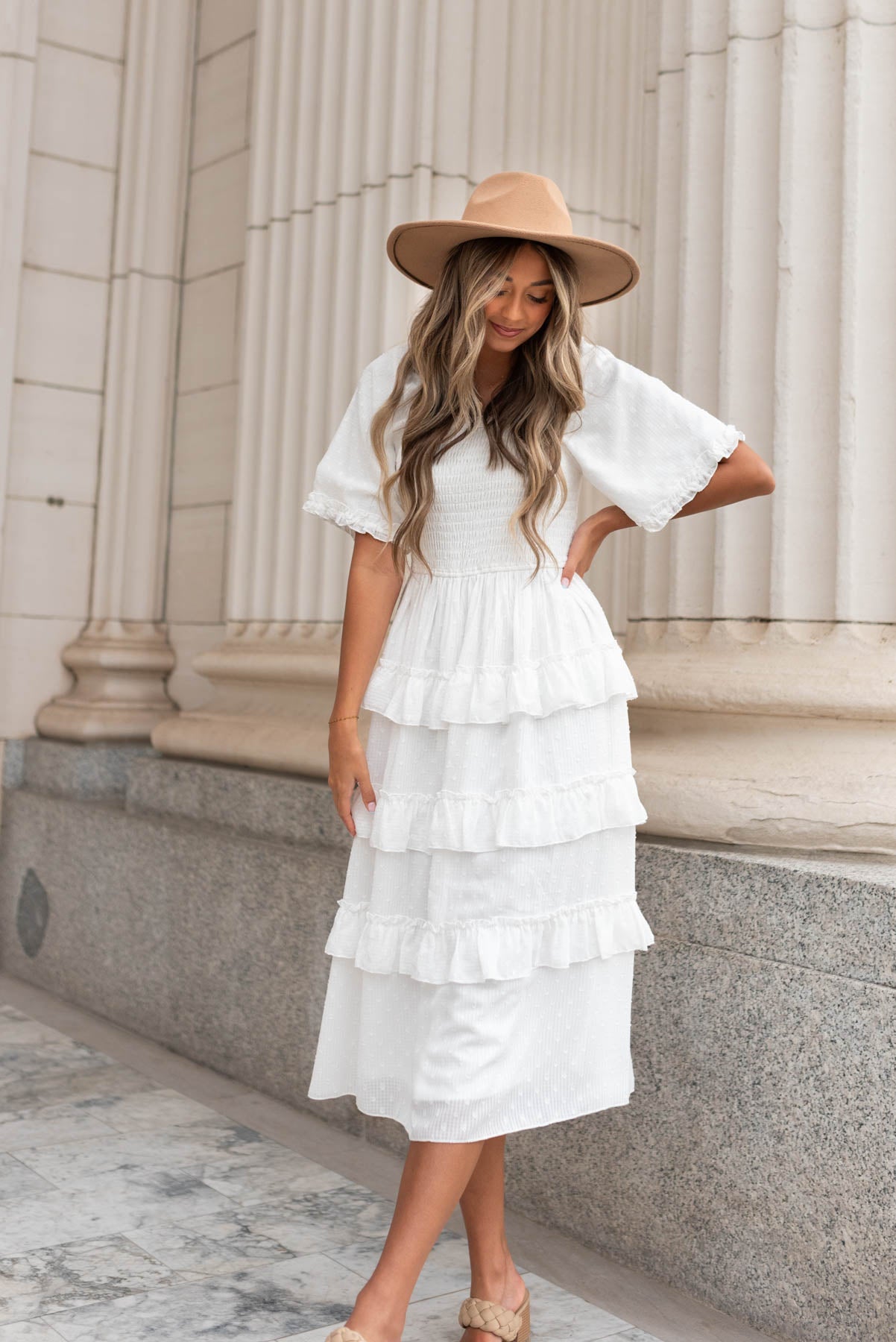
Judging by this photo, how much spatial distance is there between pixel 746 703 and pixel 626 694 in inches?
27.1

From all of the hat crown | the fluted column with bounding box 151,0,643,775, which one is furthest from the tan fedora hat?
the fluted column with bounding box 151,0,643,775

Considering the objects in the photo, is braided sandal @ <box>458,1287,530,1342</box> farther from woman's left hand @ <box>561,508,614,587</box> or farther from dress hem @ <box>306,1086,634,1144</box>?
woman's left hand @ <box>561,508,614,587</box>

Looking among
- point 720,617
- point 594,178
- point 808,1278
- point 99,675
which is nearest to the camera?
point 808,1278

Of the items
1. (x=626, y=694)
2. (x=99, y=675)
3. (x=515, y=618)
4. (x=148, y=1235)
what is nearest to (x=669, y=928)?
(x=626, y=694)

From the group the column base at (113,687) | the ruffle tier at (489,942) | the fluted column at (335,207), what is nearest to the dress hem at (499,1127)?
the ruffle tier at (489,942)

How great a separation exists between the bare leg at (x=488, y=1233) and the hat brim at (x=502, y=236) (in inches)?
66.6

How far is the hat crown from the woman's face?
57mm

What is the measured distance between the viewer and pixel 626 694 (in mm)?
2564

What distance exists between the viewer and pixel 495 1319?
103 inches

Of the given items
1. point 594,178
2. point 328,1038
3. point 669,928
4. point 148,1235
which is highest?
point 594,178

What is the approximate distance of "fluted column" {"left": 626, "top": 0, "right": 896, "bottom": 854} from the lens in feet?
9.92

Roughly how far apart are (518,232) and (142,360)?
4283mm

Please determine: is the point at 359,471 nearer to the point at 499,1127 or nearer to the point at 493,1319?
the point at 499,1127

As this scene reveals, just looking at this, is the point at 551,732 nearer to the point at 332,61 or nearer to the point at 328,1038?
the point at 328,1038
